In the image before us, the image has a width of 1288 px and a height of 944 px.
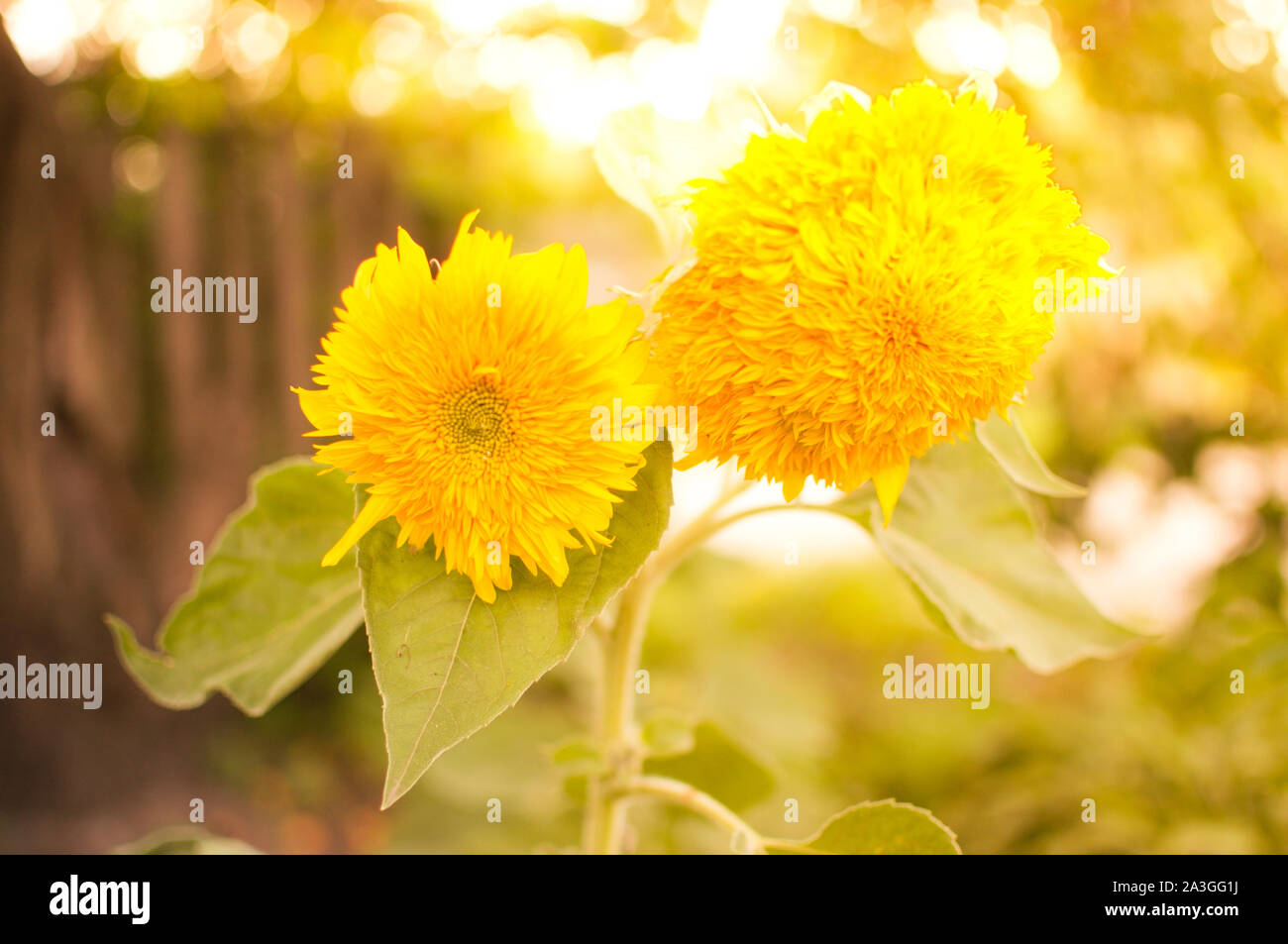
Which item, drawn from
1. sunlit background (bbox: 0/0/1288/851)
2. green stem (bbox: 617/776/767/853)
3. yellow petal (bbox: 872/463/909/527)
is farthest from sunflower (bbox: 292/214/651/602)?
sunlit background (bbox: 0/0/1288/851)

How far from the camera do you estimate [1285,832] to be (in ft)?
4.12

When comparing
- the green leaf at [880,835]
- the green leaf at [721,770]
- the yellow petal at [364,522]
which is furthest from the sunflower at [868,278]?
the green leaf at [721,770]

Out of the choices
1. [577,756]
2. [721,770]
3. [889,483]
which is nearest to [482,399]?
[889,483]

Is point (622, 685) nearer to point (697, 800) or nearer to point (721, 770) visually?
point (697, 800)

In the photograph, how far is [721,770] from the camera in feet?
2.54

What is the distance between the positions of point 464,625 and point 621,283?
756 millimetres

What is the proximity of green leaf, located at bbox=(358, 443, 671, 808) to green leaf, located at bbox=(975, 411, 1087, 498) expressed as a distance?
19cm

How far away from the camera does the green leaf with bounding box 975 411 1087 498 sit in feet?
1.56

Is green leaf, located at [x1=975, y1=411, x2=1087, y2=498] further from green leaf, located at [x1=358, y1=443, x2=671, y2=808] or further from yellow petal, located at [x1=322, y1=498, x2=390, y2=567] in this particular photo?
yellow petal, located at [x1=322, y1=498, x2=390, y2=567]

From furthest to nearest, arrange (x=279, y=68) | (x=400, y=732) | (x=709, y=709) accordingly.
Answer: (x=279, y=68) < (x=709, y=709) < (x=400, y=732)
